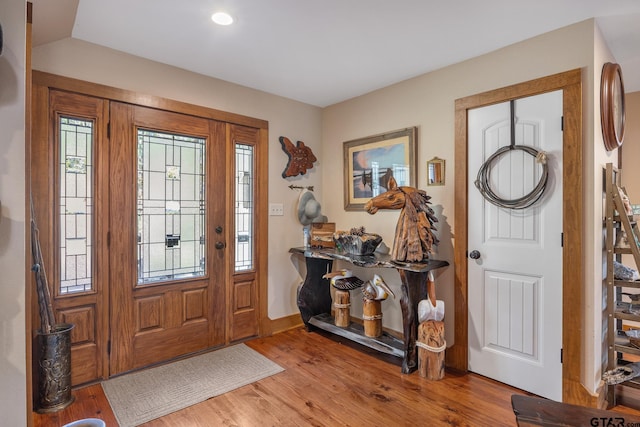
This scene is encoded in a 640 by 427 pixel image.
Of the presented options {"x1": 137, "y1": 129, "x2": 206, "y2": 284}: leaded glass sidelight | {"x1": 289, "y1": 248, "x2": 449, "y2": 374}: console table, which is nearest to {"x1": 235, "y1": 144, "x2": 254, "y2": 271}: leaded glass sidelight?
{"x1": 137, "y1": 129, "x2": 206, "y2": 284}: leaded glass sidelight

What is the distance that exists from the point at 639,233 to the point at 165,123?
11.7ft

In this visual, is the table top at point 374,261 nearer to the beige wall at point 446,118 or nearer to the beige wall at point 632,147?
the beige wall at point 446,118

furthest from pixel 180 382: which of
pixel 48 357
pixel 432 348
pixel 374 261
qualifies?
pixel 432 348

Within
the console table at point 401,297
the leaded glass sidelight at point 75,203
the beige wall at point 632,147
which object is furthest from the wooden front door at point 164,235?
the beige wall at point 632,147

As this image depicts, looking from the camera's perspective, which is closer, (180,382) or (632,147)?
(180,382)

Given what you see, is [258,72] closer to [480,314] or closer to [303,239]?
[303,239]

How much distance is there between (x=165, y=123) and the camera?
278 cm

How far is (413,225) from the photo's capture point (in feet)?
8.66

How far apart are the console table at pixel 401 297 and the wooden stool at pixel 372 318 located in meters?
0.06

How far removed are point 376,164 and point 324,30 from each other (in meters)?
1.44

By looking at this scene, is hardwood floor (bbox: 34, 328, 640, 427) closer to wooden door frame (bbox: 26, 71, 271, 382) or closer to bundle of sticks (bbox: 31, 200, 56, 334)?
bundle of sticks (bbox: 31, 200, 56, 334)

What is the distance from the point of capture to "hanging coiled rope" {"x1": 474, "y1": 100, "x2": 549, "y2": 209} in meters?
2.26

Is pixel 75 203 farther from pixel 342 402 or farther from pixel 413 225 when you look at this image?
pixel 413 225

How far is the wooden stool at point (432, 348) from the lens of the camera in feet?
8.13
